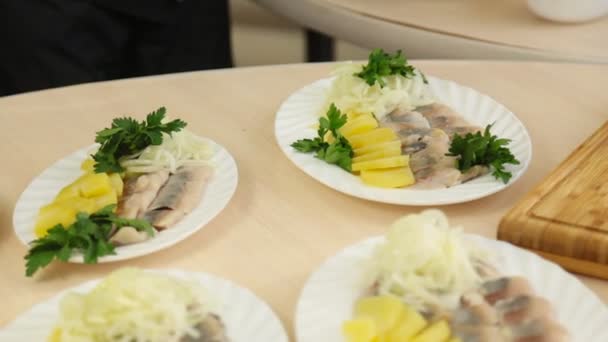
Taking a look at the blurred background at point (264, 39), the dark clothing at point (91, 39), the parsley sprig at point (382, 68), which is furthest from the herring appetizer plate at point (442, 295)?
the blurred background at point (264, 39)

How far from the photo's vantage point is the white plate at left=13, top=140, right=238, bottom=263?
1.08m

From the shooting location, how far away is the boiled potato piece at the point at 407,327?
0.87 metres

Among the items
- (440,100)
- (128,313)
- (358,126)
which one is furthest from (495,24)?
(128,313)

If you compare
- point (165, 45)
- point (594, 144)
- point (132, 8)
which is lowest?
point (165, 45)

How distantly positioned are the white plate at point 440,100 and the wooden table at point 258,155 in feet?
0.12

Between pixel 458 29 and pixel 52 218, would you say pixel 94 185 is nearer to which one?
pixel 52 218

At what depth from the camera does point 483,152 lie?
1.24m

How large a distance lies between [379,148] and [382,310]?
419 millimetres

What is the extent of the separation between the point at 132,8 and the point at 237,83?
0.76 metres

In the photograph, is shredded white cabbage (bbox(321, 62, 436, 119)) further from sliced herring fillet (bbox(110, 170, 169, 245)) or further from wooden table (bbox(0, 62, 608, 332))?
sliced herring fillet (bbox(110, 170, 169, 245))

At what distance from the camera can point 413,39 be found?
1.83 metres

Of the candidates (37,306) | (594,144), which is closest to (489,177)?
(594,144)

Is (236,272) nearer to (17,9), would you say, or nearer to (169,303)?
(169,303)

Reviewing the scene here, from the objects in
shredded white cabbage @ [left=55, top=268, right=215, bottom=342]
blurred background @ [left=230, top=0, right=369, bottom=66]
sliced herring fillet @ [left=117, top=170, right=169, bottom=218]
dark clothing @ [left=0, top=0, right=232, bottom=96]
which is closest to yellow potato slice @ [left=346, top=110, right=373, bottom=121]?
sliced herring fillet @ [left=117, top=170, right=169, bottom=218]
